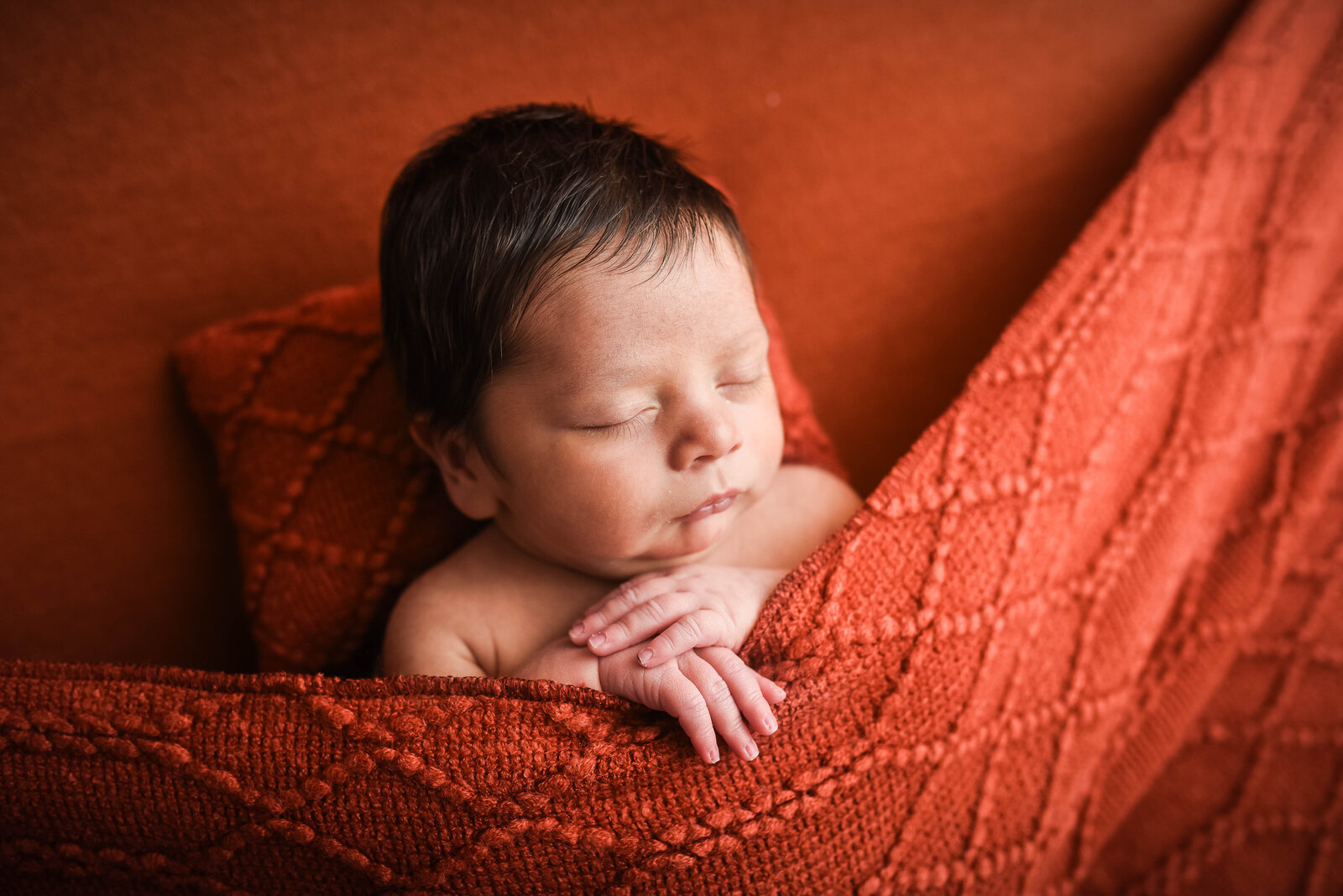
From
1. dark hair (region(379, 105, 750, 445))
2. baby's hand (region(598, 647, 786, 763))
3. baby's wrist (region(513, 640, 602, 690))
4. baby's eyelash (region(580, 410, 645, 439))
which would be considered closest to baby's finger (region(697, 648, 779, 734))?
baby's hand (region(598, 647, 786, 763))

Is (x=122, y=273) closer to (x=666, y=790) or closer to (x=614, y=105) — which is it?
(x=614, y=105)

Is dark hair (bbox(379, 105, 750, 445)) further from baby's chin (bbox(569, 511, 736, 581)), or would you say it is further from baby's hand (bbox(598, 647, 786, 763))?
baby's hand (bbox(598, 647, 786, 763))

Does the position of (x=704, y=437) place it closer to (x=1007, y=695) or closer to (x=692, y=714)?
(x=692, y=714)

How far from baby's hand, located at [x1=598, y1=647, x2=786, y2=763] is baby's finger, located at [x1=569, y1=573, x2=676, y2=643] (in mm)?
58

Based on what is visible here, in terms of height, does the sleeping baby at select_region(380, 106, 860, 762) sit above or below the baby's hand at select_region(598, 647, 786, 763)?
above

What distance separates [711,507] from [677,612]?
0.37 ft

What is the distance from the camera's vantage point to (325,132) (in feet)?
3.35

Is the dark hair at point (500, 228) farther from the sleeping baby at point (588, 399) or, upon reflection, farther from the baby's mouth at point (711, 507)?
the baby's mouth at point (711, 507)

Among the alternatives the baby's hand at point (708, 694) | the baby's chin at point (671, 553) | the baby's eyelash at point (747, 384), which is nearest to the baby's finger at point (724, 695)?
the baby's hand at point (708, 694)

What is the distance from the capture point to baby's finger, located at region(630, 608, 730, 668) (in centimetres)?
67

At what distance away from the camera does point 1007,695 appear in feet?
2.56

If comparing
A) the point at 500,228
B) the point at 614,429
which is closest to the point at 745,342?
the point at 614,429

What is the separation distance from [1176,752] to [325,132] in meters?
1.33

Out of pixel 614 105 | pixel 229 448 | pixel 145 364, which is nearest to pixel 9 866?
pixel 229 448
